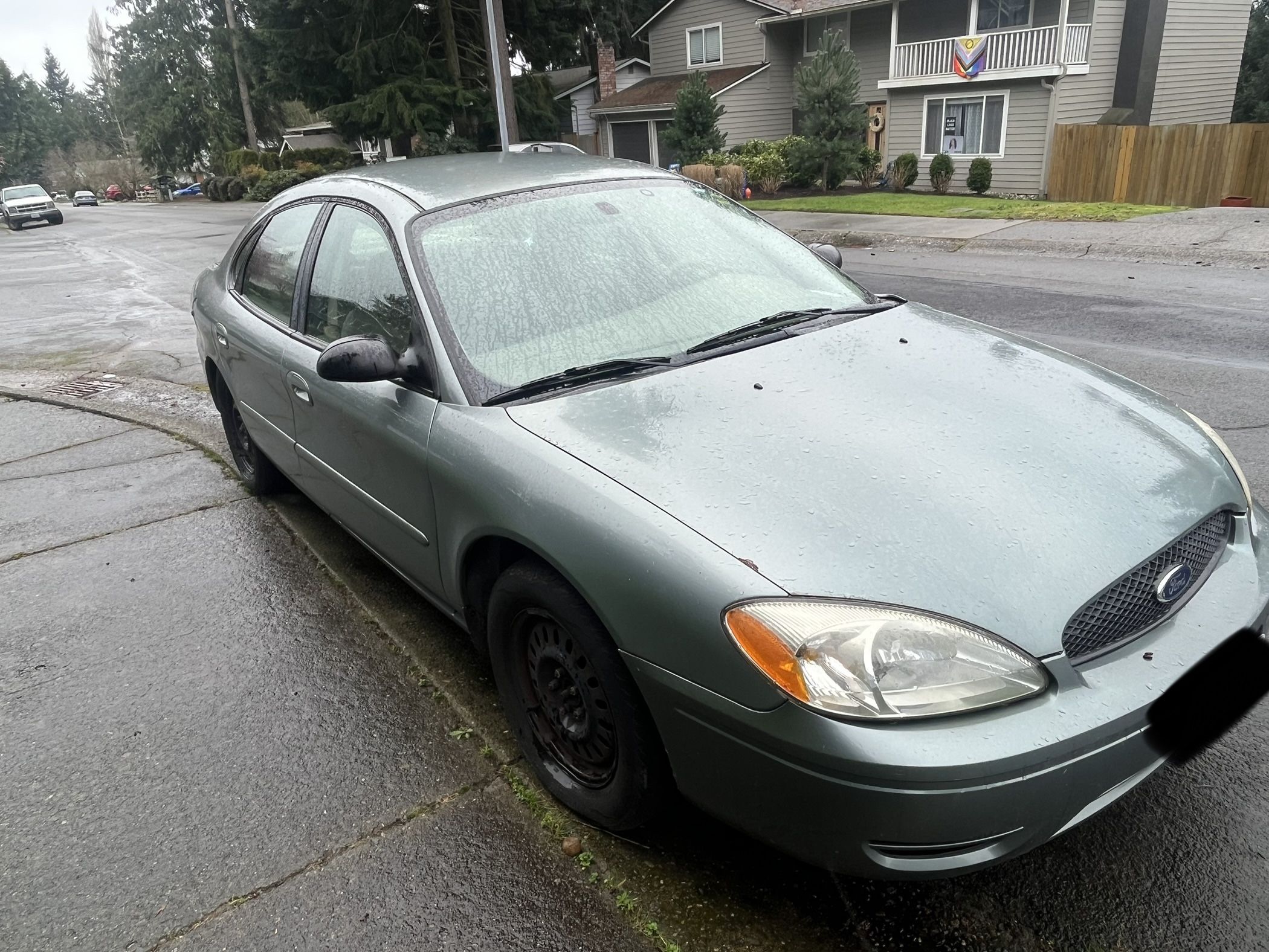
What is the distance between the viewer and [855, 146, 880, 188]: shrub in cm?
2119

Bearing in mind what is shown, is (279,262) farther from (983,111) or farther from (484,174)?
(983,111)

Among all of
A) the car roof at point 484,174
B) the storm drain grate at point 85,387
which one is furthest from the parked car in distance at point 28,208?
the car roof at point 484,174

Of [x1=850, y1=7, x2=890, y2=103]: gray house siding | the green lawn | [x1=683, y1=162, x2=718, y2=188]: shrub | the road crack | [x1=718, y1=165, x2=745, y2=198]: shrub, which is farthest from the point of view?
[x1=850, y1=7, x2=890, y2=103]: gray house siding

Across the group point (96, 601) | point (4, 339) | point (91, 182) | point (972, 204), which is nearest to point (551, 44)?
point (972, 204)

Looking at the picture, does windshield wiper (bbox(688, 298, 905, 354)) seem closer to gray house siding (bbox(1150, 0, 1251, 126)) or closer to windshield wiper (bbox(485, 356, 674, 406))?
windshield wiper (bbox(485, 356, 674, 406))

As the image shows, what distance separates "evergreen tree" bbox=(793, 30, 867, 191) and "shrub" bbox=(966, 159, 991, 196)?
2.69m

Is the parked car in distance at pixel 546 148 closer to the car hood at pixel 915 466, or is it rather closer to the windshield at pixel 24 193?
the car hood at pixel 915 466

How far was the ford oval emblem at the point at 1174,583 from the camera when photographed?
76.0 inches

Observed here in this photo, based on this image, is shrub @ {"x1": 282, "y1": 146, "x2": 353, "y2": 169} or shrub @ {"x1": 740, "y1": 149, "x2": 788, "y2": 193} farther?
shrub @ {"x1": 282, "y1": 146, "x2": 353, "y2": 169}

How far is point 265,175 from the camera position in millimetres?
42625

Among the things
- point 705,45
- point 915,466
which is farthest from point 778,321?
point 705,45

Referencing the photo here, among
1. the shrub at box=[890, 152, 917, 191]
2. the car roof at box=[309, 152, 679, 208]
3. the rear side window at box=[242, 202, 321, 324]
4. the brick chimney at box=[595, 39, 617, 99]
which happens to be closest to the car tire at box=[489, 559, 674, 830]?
the car roof at box=[309, 152, 679, 208]

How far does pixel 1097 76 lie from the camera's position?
2239 cm

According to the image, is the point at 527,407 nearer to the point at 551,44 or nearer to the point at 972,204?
the point at 972,204
